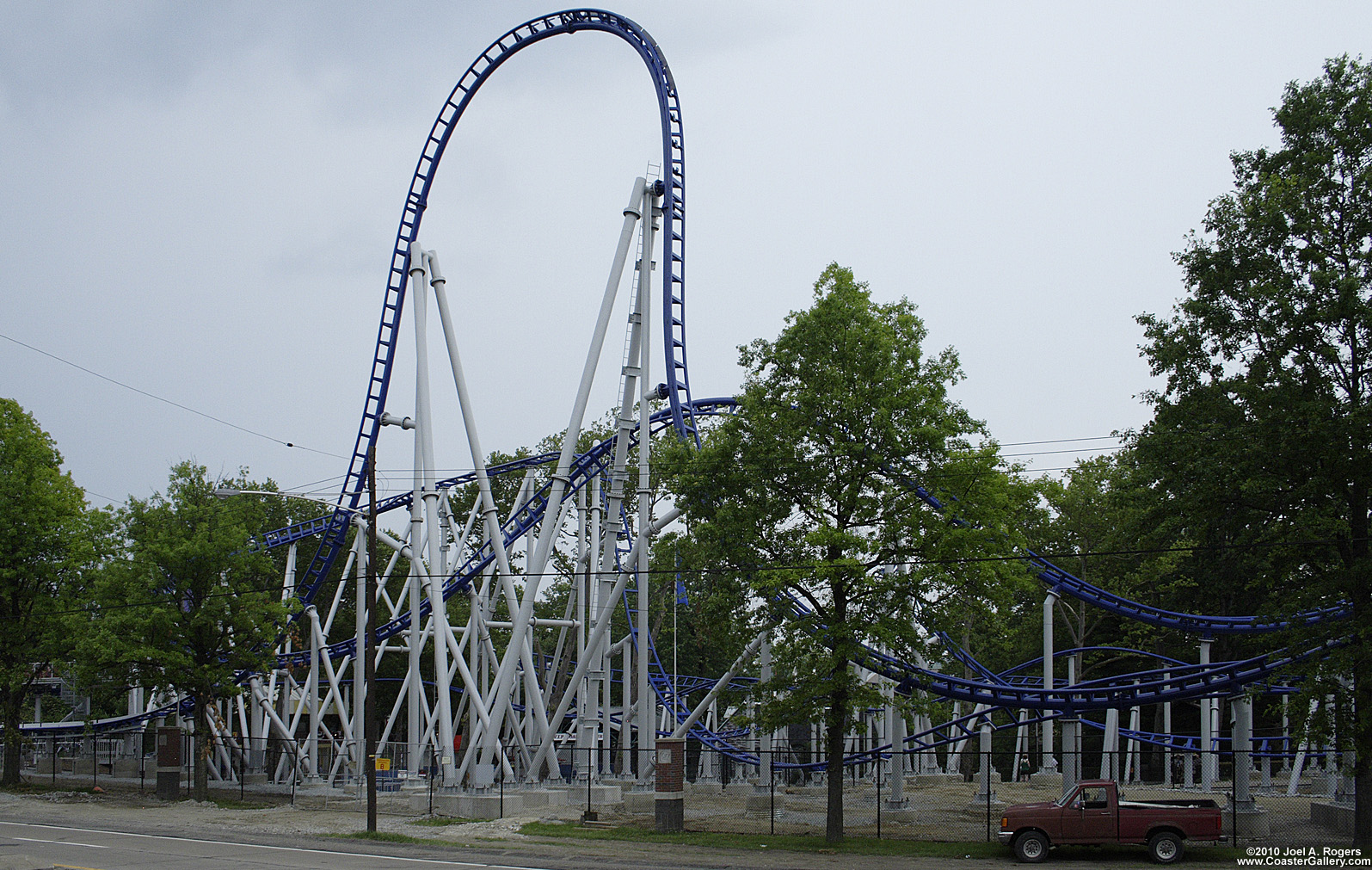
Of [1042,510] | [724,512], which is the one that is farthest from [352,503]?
[1042,510]

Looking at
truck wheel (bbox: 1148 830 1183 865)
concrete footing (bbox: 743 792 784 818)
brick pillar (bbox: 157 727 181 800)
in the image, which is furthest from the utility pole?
truck wheel (bbox: 1148 830 1183 865)

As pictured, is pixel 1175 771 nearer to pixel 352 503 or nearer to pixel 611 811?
pixel 611 811

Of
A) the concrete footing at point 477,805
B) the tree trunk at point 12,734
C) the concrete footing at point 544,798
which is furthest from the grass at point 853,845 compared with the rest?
the tree trunk at point 12,734

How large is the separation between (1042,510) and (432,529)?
34385 millimetres

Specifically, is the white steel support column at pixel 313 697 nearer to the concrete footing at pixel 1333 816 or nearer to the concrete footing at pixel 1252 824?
the concrete footing at pixel 1252 824

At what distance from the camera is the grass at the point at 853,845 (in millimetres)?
20641

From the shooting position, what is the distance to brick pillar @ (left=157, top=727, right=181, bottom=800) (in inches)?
1313

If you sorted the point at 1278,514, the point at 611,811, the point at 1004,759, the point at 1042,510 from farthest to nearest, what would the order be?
the point at 1004,759 → the point at 1042,510 → the point at 611,811 → the point at 1278,514

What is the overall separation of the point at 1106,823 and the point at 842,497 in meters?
7.76

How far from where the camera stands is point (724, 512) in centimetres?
2223

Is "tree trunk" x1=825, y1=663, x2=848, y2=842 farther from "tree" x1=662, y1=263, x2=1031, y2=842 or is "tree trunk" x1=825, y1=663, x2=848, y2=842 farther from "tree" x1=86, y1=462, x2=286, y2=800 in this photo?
"tree" x1=86, y1=462, x2=286, y2=800

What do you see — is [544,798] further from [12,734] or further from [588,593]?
[12,734]

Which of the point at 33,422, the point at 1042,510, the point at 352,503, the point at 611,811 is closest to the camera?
the point at 611,811

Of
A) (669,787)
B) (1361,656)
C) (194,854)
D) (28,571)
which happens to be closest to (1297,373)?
(1361,656)
